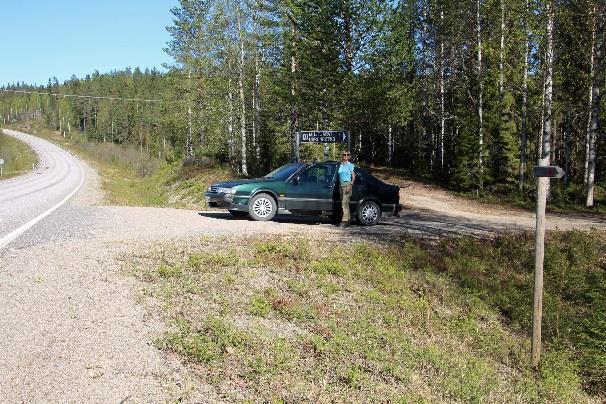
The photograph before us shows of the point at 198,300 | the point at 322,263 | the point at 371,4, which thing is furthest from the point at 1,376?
the point at 371,4

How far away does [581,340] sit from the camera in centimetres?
864

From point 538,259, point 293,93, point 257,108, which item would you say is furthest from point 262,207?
point 257,108

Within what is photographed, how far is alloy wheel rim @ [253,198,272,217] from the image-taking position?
505 inches

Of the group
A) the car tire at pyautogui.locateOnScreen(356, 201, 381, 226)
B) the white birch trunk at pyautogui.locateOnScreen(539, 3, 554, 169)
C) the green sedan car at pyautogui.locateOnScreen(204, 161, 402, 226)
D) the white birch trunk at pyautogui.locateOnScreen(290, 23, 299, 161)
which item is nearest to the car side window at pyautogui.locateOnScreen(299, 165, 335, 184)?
the green sedan car at pyautogui.locateOnScreen(204, 161, 402, 226)

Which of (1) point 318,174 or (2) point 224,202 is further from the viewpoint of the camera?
(1) point 318,174

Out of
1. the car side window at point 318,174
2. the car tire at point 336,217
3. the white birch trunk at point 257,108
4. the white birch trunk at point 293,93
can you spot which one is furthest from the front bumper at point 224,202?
the white birch trunk at point 257,108

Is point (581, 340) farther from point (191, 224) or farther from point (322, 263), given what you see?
point (191, 224)

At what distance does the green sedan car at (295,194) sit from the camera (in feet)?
41.9

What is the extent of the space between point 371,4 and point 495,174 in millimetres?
11878

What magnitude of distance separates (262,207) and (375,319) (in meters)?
6.25

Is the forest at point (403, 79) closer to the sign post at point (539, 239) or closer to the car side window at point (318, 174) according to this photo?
the car side window at point (318, 174)

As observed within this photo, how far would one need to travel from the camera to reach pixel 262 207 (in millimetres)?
12867

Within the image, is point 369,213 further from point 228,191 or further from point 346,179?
point 228,191

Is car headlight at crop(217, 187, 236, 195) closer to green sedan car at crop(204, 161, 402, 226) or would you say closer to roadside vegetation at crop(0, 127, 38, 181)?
green sedan car at crop(204, 161, 402, 226)
